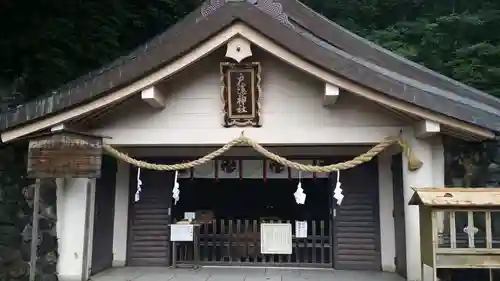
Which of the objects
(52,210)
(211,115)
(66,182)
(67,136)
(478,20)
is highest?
(478,20)

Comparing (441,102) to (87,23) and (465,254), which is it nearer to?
(465,254)

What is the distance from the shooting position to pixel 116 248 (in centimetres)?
761

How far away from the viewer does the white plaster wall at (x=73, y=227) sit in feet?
20.3

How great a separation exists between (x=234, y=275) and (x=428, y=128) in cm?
355

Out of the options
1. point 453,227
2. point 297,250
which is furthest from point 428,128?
point 297,250

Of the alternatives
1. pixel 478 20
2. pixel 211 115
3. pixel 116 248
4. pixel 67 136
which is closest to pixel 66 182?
pixel 67 136

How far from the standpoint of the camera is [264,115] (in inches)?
249

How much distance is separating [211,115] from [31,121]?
2.48 metres

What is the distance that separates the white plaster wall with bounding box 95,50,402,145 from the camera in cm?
627

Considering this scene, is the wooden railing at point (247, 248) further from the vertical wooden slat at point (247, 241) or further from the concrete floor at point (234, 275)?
the concrete floor at point (234, 275)

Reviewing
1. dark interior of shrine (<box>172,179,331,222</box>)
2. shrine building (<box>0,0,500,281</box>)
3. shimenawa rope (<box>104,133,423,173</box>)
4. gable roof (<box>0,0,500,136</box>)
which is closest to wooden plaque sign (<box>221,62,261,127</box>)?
shrine building (<box>0,0,500,281</box>)

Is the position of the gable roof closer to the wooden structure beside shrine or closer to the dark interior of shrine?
the wooden structure beside shrine

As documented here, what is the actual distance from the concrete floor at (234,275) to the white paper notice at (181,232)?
521 mm

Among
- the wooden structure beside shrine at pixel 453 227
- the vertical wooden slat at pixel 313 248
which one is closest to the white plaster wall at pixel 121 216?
the vertical wooden slat at pixel 313 248
